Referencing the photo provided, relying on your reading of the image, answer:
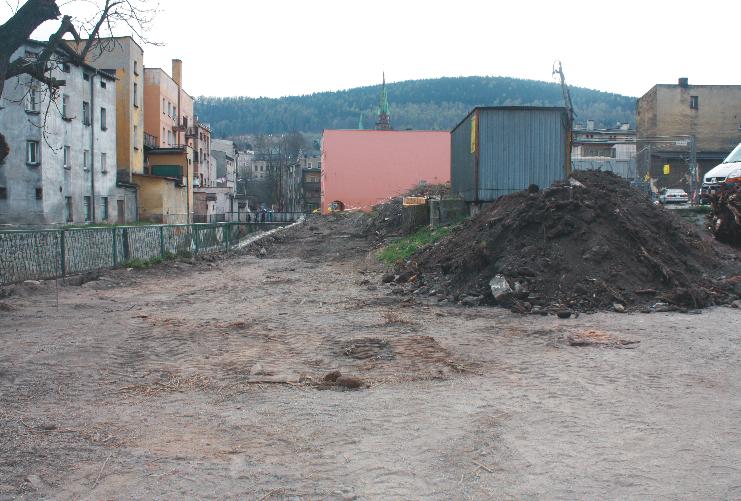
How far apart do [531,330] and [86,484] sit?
22.4 feet

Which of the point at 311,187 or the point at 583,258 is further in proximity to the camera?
the point at 311,187

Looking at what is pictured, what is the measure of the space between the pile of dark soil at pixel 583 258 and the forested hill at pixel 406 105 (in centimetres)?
9709

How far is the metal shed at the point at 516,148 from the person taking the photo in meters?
21.9

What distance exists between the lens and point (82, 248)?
51.6 ft

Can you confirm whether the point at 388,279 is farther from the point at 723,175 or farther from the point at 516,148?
the point at 723,175

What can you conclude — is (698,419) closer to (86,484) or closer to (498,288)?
(86,484)

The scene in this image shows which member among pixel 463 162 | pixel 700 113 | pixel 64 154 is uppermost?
pixel 700 113

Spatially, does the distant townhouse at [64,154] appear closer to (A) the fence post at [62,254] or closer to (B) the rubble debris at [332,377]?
(A) the fence post at [62,254]

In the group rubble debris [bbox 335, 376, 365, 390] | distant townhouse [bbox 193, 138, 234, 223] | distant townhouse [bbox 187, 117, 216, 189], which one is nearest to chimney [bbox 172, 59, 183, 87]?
distant townhouse [bbox 187, 117, 216, 189]

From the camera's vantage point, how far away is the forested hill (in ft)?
404

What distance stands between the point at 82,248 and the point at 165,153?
4341 centimetres

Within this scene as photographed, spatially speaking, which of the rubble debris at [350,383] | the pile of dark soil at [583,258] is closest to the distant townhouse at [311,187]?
the pile of dark soil at [583,258]

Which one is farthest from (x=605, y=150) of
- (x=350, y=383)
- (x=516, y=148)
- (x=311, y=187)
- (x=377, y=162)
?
(x=350, y=383)

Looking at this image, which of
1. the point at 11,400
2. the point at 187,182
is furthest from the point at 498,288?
the point at 187,182
